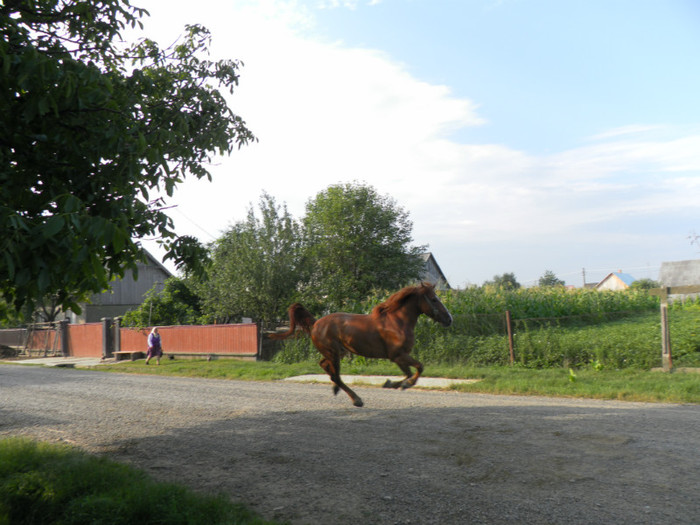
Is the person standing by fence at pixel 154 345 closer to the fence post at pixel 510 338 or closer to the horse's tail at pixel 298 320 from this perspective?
the fence post at pixel 510 338

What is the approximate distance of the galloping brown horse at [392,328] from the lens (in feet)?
23.7

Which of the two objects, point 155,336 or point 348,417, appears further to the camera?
point 155,336

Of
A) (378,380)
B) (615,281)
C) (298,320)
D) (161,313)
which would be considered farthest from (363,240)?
(615,281)

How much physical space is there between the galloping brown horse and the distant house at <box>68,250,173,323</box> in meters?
42.1

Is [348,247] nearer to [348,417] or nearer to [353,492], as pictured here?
[348,417]

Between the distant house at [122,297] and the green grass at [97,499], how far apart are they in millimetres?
42434

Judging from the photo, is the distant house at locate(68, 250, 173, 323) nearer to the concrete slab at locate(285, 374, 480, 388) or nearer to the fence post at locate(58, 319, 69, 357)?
the fence post at locate(58, 319, 69, 357)

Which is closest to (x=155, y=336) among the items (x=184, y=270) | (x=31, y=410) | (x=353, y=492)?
(x=31, y=410)

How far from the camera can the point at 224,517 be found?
5129 millimetres

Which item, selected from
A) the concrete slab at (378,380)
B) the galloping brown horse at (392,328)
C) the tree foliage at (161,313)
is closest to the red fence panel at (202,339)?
the tree foliage at (161,313)

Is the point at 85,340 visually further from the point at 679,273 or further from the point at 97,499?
the point at 679,273

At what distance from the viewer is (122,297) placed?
51844 mm

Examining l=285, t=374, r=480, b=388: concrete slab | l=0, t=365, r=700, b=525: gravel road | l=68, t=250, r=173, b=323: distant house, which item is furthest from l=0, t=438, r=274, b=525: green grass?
l=68, t=250, r=173, b=323: distant house

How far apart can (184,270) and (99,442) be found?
133 inches
